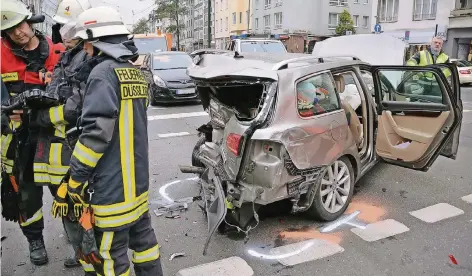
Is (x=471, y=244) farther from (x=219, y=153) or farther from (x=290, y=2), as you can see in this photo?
(x=290, y=2)

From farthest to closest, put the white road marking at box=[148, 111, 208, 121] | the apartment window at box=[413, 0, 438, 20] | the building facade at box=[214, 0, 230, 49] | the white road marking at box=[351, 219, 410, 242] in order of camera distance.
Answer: the building facade at box=[214, 0, 230, 49] < the apartment window at box=[413, 0, 438, 20] < the white road marking at box=[148, 111, 208, 121] < the white road marking at box=[351, 219, 410, 242]

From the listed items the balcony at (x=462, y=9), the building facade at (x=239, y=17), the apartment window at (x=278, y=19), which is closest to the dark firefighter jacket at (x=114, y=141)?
the balcony at (x=462, y=9)

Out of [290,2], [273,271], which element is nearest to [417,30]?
[290,2]

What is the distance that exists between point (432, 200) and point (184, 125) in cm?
550

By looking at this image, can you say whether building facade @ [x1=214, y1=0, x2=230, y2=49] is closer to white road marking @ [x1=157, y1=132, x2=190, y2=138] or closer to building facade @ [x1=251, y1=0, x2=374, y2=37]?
building facade @ [x1=251, y1=0, x2=374, y2=37]

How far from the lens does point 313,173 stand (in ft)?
12.4

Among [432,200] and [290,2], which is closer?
[432,200]

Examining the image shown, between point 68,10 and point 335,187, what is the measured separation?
2.87 m

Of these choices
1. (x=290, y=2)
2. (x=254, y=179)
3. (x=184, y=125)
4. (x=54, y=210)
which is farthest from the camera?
(x=290, y=2)

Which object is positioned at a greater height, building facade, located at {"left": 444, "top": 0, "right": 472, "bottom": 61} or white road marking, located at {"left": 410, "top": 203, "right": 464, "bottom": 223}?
building facade, located at {"left": 444, "top": 0, "right": 472, "bottom": 61}

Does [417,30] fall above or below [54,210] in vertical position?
above

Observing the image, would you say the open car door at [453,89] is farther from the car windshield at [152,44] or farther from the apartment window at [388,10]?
the apartment window at [388,10]

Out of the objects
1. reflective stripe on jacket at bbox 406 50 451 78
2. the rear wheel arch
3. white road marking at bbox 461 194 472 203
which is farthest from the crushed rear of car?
reflective stripe on jacket at bbox 406 50 451 78

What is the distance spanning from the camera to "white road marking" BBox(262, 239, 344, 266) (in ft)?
11.4
